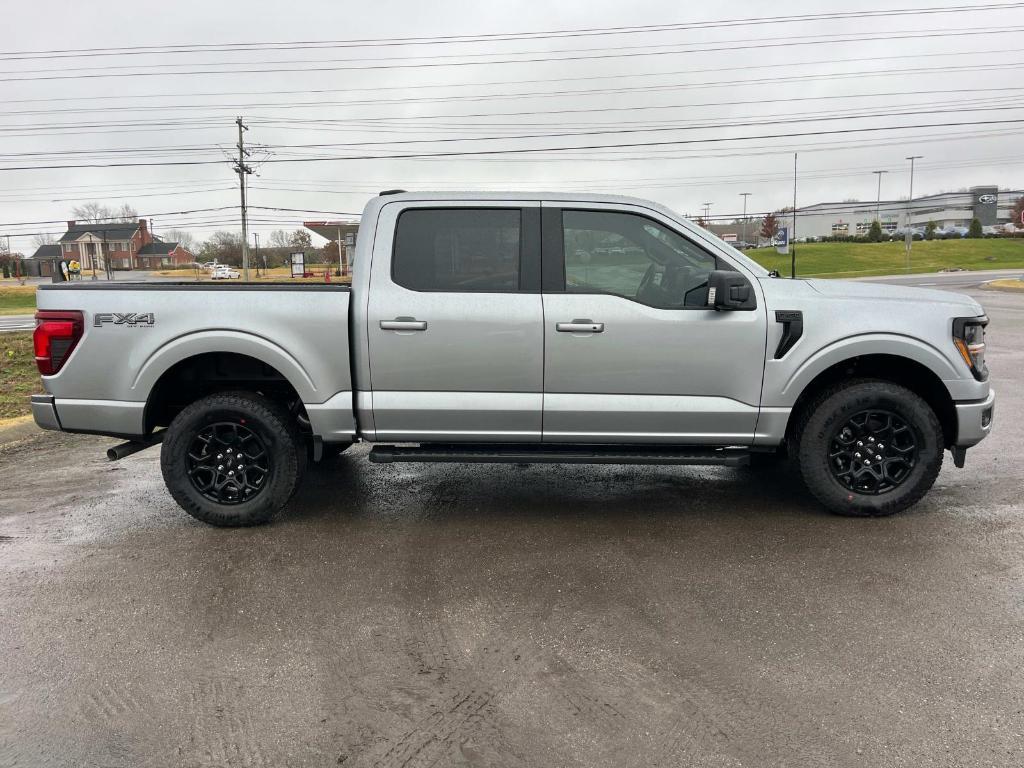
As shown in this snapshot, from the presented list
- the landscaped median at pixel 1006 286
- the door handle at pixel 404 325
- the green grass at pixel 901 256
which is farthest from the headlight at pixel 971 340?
the green grass at pixel 901 256

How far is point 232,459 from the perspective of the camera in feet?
15.6

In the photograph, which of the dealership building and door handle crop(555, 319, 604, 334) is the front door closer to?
door handle crop(555, 319, 604, 334)

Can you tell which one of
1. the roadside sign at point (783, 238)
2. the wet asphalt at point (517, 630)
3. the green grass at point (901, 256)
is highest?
the green grass at point (901, 256)

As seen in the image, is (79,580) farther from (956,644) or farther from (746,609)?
(956,644)

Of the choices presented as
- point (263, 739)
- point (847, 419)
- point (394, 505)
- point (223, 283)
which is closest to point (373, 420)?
point (394, 505)

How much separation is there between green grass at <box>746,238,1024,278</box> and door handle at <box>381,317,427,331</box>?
172 feet

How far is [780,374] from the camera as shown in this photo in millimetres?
4527

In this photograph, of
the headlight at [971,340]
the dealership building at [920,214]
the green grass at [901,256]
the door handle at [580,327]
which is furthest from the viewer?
the dealership building at [920,214]

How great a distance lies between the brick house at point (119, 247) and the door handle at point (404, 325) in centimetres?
10003

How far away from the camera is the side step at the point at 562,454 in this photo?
4594mm

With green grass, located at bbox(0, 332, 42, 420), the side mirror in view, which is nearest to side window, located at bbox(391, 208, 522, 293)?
the side mirror

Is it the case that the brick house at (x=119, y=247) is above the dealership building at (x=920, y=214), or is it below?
below

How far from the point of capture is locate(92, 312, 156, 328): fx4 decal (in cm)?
453

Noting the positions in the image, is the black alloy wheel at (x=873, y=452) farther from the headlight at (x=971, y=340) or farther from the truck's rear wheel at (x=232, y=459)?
the truck's rear wheel at (x=232, y=459)
